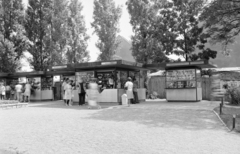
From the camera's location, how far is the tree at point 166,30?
80.7ft

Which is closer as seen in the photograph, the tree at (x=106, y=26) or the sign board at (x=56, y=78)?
the sign board at (x=56, y=78)

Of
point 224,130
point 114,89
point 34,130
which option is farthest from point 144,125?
point 114,89

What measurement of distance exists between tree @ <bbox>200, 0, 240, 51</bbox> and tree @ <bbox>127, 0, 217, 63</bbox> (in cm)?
520

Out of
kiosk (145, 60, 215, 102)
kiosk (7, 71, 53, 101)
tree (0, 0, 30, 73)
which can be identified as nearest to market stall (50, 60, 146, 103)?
kiosk (145, 60, 215, 102)

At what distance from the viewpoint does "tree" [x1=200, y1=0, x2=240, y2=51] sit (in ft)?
53.6

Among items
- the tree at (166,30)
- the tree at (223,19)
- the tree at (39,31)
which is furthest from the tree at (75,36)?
the tree at (223,19)

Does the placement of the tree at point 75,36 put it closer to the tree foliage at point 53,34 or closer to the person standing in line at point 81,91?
the tree foliage at point 53,34

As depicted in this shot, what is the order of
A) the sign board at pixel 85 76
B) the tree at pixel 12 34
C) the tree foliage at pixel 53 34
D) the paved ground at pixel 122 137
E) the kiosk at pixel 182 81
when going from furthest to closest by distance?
1. the tree foliage at pixel 53 34
2. the tree at pixel 12 34
3. the sign board at pixel 85 76
4. the kiosk at pixel 182 81
5. the paved ground at pixel 122 137

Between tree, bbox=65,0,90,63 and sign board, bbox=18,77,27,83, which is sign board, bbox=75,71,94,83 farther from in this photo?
tree, bbox=65,0,90,63

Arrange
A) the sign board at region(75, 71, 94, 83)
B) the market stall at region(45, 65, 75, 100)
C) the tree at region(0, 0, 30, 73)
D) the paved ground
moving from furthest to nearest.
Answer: the tree at region(0, 0, 30, 73) → the market stall at region(45, 65, 75, 100) → the sign board at region(75, 71, 94, 83) → the paved ground

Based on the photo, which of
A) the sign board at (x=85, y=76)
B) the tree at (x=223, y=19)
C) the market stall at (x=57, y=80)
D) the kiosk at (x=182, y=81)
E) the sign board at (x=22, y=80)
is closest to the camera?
the tree at (x=223, y=19)

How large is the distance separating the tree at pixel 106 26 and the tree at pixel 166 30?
12.9ft

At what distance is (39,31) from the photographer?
1211 inches

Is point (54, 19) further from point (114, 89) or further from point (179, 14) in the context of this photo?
point (114, 89)
